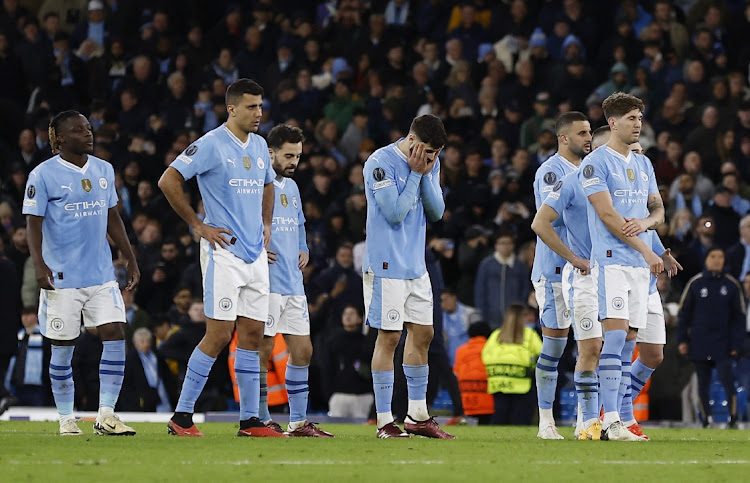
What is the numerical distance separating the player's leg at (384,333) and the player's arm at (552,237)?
4.17 ft

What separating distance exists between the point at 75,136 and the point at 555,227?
12.9ft

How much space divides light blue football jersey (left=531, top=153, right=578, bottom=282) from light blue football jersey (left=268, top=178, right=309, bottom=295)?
197 cm

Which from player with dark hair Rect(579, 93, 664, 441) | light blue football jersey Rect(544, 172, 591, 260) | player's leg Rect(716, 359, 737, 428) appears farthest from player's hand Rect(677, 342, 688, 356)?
player with dark hair Rect(579, 93, 664, 441)

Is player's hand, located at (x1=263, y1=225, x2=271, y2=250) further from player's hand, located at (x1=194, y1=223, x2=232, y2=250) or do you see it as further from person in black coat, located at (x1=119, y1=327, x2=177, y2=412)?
person in black coat, located at (x1=119, y1=327, x2=177, y2=412)

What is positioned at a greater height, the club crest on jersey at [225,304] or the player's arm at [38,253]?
the player's arm at [38,253]

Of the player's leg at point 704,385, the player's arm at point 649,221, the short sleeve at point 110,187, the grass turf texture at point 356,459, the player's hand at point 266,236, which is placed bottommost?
the grass turf texture at point 356,459

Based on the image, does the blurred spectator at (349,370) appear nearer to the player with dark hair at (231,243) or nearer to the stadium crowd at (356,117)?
the stadium crowd at (356,117)

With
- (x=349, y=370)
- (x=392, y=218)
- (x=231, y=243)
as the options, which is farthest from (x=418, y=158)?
(x=349, y=370)

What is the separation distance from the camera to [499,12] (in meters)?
22.5

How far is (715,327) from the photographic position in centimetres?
1580

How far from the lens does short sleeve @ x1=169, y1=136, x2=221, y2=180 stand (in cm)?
1019

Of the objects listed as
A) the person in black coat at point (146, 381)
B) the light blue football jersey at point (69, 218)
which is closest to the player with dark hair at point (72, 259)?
the light blue football jersey at point (69, 218)

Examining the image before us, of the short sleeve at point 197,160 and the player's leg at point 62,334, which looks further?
the player's leg at point 62,334

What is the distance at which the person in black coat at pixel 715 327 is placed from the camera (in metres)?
15.8
